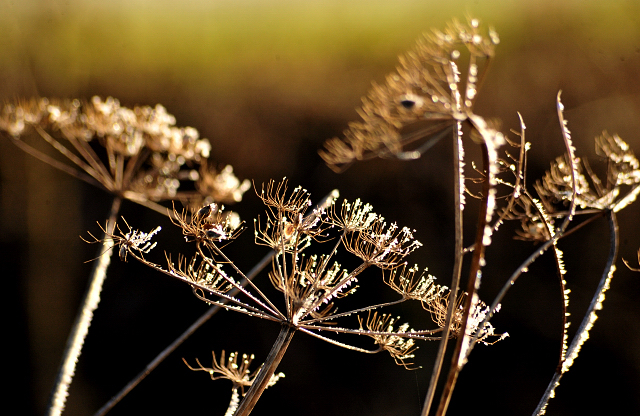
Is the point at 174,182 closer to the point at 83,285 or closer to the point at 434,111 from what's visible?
the point at 434,111

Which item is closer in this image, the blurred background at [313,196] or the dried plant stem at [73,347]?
the dried plant stem at [73,347]

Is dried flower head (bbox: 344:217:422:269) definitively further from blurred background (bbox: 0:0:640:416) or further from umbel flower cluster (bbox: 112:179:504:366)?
blurred background (bbox: 0:0:640:416)

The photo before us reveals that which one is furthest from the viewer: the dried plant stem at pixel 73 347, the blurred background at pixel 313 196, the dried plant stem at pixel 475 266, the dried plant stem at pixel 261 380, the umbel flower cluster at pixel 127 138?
the blurred background at pixel 313 196

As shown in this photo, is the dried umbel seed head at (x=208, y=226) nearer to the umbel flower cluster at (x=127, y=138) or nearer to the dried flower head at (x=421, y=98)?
the dried flower head at (x=421, y=98)

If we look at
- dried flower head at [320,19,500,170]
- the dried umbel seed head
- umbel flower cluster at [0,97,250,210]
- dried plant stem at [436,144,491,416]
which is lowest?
dried plant stem at [436,144,491,416]

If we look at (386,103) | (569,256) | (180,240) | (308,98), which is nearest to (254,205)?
(180,240)

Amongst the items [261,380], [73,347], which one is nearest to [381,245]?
[261,380]

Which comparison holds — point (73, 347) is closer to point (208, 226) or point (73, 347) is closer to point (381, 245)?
point (208, 226)

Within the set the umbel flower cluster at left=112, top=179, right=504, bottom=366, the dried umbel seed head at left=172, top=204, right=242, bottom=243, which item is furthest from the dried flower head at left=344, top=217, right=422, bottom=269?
the dried umbel seed head at left=172, top=204, right=242, bottom=243

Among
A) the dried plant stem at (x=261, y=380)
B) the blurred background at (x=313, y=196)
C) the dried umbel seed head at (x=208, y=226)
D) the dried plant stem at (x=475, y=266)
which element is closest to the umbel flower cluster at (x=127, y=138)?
the dried umbel seed head at (x=208, y=226)
